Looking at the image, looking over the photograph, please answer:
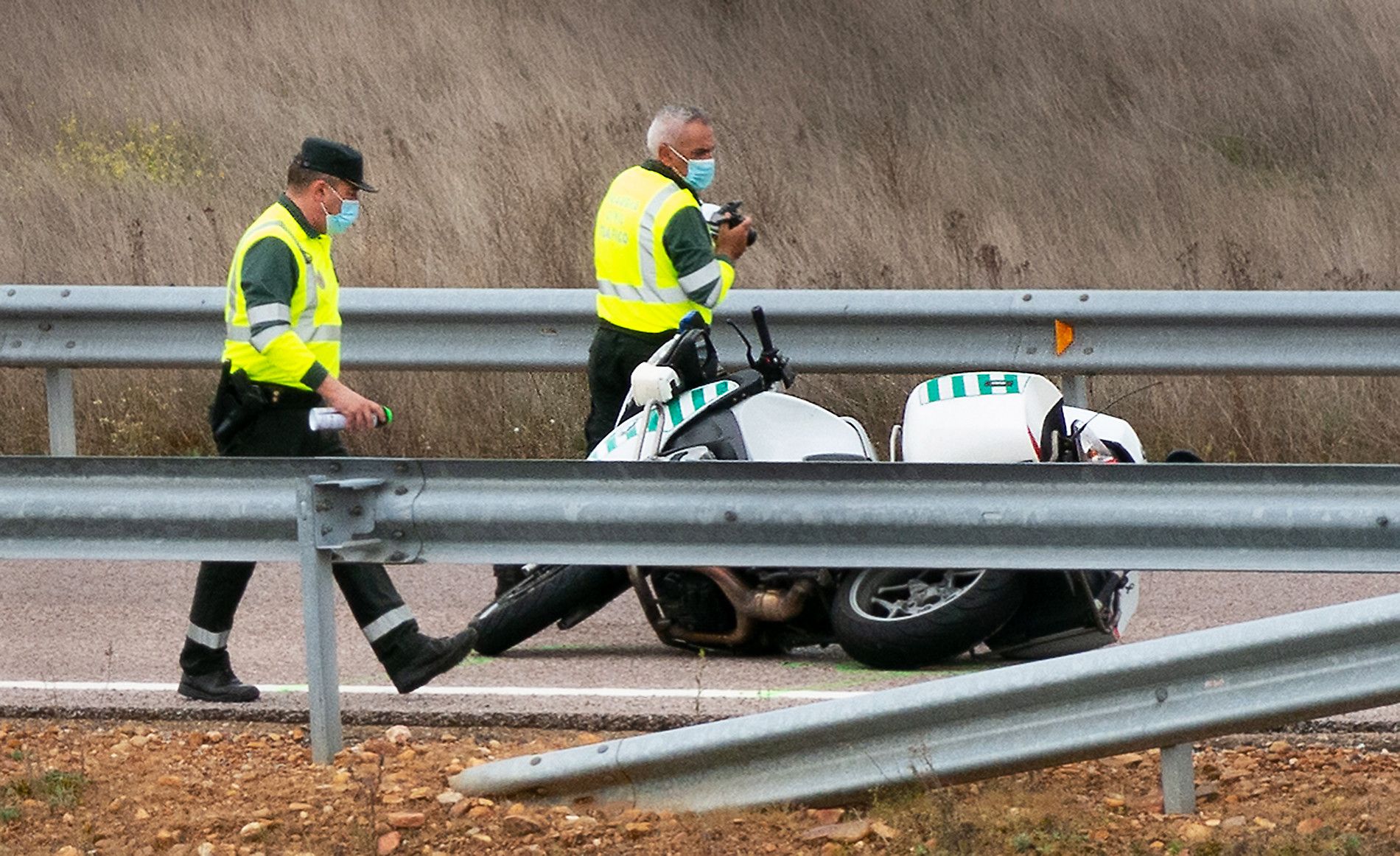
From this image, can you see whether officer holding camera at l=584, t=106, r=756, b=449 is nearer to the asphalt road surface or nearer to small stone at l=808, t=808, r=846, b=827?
the asphalt road surface

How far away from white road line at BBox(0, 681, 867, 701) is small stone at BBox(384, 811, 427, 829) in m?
1.38

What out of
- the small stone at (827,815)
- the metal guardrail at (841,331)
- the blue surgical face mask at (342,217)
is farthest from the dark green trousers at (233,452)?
the metal guardrail at (841,331)

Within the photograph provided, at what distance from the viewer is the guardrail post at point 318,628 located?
18.1 ft

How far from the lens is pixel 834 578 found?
6.64 m

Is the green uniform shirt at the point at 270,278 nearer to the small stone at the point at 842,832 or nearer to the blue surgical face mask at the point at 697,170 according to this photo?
the blue surgical face mask at the point at 697,170

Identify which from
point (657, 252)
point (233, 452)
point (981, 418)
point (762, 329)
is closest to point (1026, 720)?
point (981, 418)

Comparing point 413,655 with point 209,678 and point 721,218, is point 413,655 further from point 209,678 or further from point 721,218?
point 721,218

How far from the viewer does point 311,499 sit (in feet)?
18.1

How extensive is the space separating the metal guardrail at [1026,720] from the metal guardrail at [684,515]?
0.27ft

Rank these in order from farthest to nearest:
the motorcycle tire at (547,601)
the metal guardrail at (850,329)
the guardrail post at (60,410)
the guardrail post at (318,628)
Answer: the guardrail post at (60,410), the metal guardrail at (850,329), the motorcycle tire at (547,601), the guardrail post at (318,628)

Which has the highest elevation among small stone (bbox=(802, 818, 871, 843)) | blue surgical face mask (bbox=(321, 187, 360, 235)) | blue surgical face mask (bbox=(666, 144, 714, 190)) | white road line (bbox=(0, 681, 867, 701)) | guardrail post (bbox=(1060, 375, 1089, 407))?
blue surgical face mask (bbox=(666, 144, 714, 190))

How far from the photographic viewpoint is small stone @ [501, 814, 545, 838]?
4973 mm

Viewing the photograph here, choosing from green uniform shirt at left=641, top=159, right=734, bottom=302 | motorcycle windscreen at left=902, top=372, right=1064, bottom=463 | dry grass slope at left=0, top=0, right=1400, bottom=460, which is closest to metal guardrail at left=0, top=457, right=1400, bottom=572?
motorcycle windscreen at left=902, top=372, right=1064, bottom=463

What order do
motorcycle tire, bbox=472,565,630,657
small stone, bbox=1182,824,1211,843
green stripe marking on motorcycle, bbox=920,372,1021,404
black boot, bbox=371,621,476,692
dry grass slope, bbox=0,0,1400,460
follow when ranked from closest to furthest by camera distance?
small stone, bbox=1182,824,1211,843, black boot, bbox=371,621,476,692, green stripe marking on motorcycle, bbox=920,372,1021,404, motorcycle tire, bbox=472,565,630,657, dry grass slope, bbox=0,0,1400,460
